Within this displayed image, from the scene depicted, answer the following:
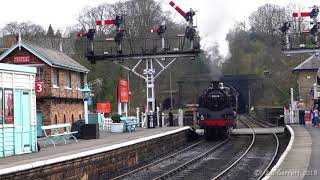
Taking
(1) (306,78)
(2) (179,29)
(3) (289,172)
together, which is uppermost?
(2) (179,29)

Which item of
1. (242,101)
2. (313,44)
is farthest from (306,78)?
(313,44)

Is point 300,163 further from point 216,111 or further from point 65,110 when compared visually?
point 65,110

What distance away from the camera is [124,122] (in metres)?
29.2

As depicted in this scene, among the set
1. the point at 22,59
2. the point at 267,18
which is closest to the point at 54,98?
the point at 22,59

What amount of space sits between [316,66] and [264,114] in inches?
340

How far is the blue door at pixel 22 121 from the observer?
1739cm

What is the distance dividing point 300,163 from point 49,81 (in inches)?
788

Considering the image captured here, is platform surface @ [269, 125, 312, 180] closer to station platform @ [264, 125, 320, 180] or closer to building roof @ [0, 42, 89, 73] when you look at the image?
station platform @ [264, 125, 320, 180]

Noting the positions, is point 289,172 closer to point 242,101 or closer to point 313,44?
point 313,44

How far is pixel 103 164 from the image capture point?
1705 cm

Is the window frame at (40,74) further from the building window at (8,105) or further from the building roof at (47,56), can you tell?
the building window at (8,105)

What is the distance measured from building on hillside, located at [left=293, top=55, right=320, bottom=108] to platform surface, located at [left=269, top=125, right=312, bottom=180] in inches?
1402

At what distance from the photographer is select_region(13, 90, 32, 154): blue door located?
57.1 ft

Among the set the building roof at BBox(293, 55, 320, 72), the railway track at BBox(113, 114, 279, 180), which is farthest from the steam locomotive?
the building roof at BBox(293, 55, 320, 72)
